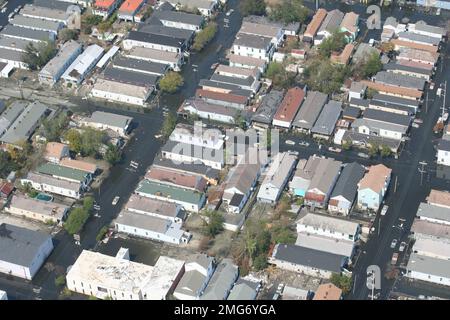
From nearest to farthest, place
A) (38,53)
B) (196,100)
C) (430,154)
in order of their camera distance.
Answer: (430,154), (196,100), (38,53)

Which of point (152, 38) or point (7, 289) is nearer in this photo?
point (7, 289)

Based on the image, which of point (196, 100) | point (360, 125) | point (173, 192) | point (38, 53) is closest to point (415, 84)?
point (360, 125)

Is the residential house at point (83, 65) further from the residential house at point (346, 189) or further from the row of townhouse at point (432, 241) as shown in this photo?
the row of townhouse at point (432, 241)

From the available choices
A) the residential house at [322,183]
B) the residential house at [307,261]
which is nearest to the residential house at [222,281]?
the residential house at [307,261]

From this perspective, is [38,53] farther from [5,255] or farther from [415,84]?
[415,84]

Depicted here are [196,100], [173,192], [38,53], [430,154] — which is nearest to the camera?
[173,192]

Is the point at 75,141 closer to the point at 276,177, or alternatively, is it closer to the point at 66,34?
the point at 276,177

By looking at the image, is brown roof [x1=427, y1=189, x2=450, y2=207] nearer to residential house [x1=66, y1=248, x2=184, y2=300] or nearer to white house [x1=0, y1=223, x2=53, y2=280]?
residential house [x1=66, y1=248, x2=184, y2=300]
